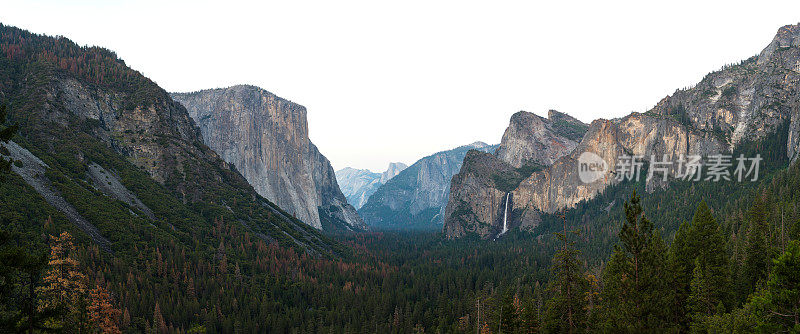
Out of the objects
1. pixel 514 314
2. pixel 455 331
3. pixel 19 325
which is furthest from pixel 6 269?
pixel 455 331

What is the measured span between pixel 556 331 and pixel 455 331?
43356mm

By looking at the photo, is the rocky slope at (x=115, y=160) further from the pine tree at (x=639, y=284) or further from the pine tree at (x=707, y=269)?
the pine tree at (x=707, y=269)

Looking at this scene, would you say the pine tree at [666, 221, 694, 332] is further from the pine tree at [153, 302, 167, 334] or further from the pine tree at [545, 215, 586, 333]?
the pine tree at [153, 302, 167, 334]

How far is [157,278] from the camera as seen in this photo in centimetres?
9875

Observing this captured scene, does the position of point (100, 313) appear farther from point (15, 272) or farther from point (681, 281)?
point (681, 281)

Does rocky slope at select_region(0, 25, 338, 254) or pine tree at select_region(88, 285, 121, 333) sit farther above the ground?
rocky slope at select_region(0, 25, 338, 254)

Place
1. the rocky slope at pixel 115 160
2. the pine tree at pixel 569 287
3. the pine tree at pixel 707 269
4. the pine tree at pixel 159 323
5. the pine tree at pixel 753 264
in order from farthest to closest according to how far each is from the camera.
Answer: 1. the rocky slope at pixel 115 160
2. the pine tree at pixel 159 323
3. the pine tree at pixel 753 264
4. the pine tree at pixel 707 269
5. the pine tree at pixel 569 287

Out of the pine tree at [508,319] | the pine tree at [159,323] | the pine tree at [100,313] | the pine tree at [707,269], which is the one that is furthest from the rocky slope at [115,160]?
the pine tree at [707,269]

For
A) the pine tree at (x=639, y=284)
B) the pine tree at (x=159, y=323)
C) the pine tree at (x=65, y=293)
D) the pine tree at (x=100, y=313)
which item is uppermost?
the pine tree at (x=639, y=284)

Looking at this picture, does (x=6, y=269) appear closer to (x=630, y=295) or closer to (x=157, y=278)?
(x=630, y=295)

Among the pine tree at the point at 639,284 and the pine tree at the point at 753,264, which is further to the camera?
the pine tree at the point at 753,264

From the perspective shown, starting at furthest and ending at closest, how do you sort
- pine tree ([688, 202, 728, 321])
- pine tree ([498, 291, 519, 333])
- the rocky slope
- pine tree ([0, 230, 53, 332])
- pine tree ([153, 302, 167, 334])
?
1. the rocky slope
2. pine tree ([153, 302, 167, 334])
3. pine tree ([498, 291, 519, 333])
4. pine tree ([688, 202, 728, 321])
5. pine tree ([0, 230, 53, 332])

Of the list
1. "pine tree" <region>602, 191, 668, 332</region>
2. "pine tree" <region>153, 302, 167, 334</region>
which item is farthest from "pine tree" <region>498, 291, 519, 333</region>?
"pine tree" <region>153, 302, 167, 334</region>

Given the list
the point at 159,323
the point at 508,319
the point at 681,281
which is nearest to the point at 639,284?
the point at 508,319
